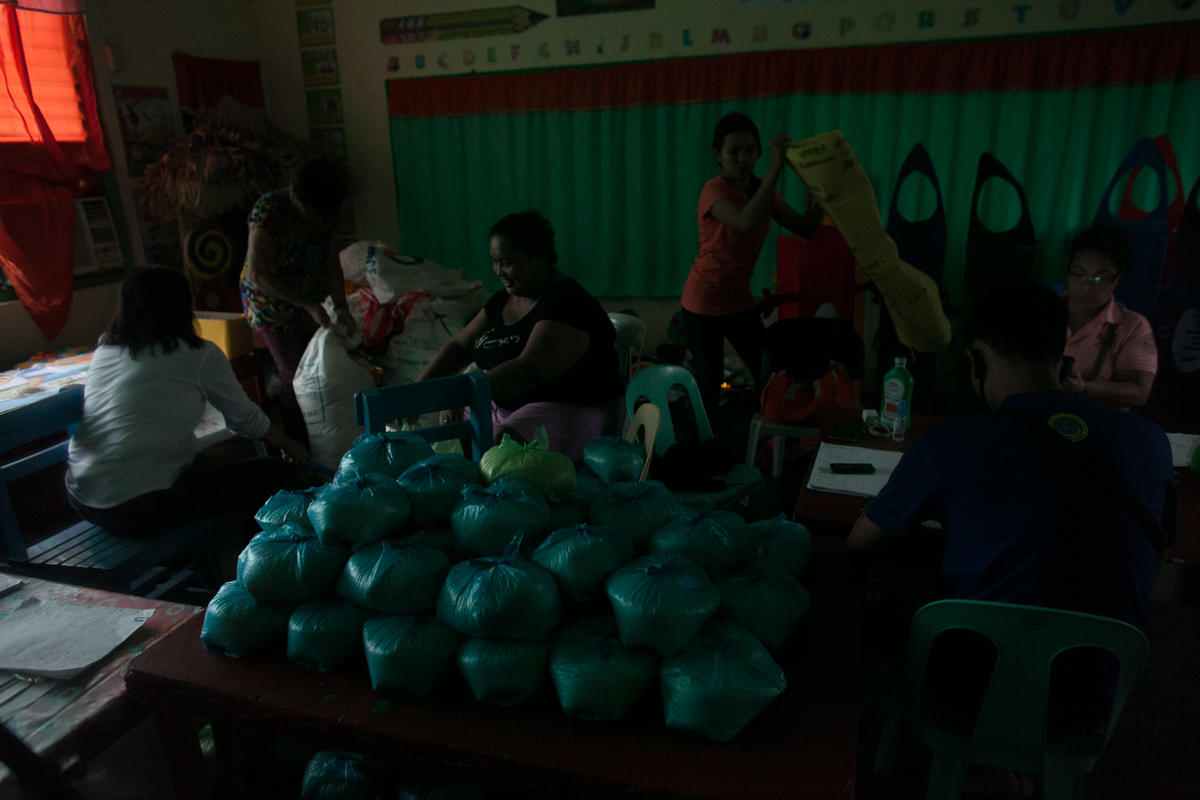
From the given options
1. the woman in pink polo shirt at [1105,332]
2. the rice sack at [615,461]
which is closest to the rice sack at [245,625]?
the rice sack at [615,461]

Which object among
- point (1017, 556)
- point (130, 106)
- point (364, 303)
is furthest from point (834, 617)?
point (130, 106)

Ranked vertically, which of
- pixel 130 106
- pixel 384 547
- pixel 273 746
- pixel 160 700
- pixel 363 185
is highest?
pixel 130 106

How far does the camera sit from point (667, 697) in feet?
3.09

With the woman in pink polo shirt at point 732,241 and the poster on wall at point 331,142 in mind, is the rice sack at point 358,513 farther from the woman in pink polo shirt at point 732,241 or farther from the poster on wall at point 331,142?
the poster on wall at point 331,142

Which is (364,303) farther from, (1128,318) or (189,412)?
(1128,318)

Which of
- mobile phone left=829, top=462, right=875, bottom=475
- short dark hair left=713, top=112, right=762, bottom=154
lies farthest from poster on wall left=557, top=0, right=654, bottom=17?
mobile phone left=829, top=462, right=875, bottom=475

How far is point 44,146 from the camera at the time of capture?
339 centimetres

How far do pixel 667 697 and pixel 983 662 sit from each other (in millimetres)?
689

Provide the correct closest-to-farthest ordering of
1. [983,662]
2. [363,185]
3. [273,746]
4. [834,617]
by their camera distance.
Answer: [834,617], [983,662], [273,746], [363,185]

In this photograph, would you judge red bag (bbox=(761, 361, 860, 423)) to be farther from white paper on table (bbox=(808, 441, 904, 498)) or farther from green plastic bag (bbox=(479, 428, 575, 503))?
green plastic bag (bbox=(479, 428, 575, 503))

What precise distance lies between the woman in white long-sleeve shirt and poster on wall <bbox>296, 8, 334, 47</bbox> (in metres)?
3.17

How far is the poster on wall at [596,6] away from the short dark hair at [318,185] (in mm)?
1897

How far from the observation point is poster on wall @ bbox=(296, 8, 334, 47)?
469 cm

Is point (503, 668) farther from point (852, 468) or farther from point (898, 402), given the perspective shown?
point (898, 402)
